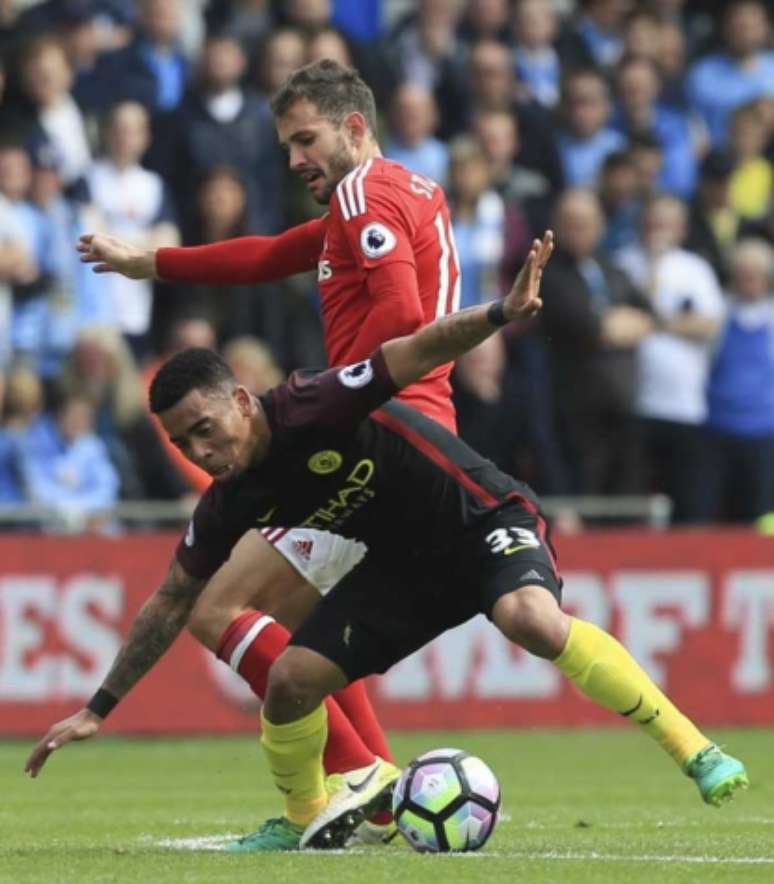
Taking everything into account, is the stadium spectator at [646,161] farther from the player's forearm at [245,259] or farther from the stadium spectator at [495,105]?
the player's forearm at [245,259]

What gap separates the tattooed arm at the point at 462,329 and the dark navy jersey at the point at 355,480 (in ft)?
0.24

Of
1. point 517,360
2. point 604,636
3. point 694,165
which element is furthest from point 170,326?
point 604,636

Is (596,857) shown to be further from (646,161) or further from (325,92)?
(646,161)

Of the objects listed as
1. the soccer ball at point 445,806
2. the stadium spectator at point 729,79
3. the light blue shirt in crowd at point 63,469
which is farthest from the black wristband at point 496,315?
the stadium spectator at point 729,79

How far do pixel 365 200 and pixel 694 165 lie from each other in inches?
389

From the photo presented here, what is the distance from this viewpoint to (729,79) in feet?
59.4

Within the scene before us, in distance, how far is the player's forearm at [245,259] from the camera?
8.78m

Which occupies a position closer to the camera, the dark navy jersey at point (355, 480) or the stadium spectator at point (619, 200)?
the dark navy jersey at point (355, 480)

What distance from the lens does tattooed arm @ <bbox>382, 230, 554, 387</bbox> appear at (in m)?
7.03

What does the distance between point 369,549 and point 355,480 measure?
0.44 m

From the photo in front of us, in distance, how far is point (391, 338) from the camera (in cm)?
798

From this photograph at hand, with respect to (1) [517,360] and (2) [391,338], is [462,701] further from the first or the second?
(2) [391,338]

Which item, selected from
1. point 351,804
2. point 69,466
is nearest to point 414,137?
point 69,466

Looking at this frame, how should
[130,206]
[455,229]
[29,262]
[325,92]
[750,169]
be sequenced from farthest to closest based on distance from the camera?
1. [750,169]
2. [455,229]
3. [130,206]
4. [29,262]
5. [325,92]
